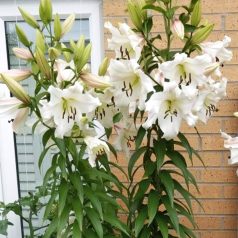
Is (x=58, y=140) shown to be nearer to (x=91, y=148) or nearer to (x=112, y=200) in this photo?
(x=91, y=148)

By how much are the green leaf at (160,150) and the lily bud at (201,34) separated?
0.33 m

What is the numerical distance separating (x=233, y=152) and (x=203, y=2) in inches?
30.4

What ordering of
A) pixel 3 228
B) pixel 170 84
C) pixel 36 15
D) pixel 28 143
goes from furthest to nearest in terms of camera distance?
pixel 28 143
pixel 36 15
pixel 3 228
pixel 170 84

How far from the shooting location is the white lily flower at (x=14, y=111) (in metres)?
0.97

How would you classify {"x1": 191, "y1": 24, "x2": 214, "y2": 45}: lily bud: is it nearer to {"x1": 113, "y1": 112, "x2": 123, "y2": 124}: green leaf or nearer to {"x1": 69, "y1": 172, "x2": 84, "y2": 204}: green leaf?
{"x1": 113, "y1": 112, "x2": 123, "y2": 124}: green leaf

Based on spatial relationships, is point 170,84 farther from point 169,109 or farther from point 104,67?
point 104,67

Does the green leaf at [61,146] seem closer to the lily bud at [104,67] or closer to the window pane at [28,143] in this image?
the lily bud at [104,67]

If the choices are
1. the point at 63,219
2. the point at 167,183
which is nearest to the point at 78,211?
the point at 63,219

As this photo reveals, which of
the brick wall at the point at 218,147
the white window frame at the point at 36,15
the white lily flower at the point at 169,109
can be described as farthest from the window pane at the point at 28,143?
the white lily flower at the point at 169,109

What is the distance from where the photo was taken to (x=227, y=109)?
1.67 meters

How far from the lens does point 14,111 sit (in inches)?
39.3

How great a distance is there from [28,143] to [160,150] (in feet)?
3.08

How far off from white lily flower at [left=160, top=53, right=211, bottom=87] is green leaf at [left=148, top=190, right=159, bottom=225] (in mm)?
405

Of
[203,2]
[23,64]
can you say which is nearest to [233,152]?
[203,2]
